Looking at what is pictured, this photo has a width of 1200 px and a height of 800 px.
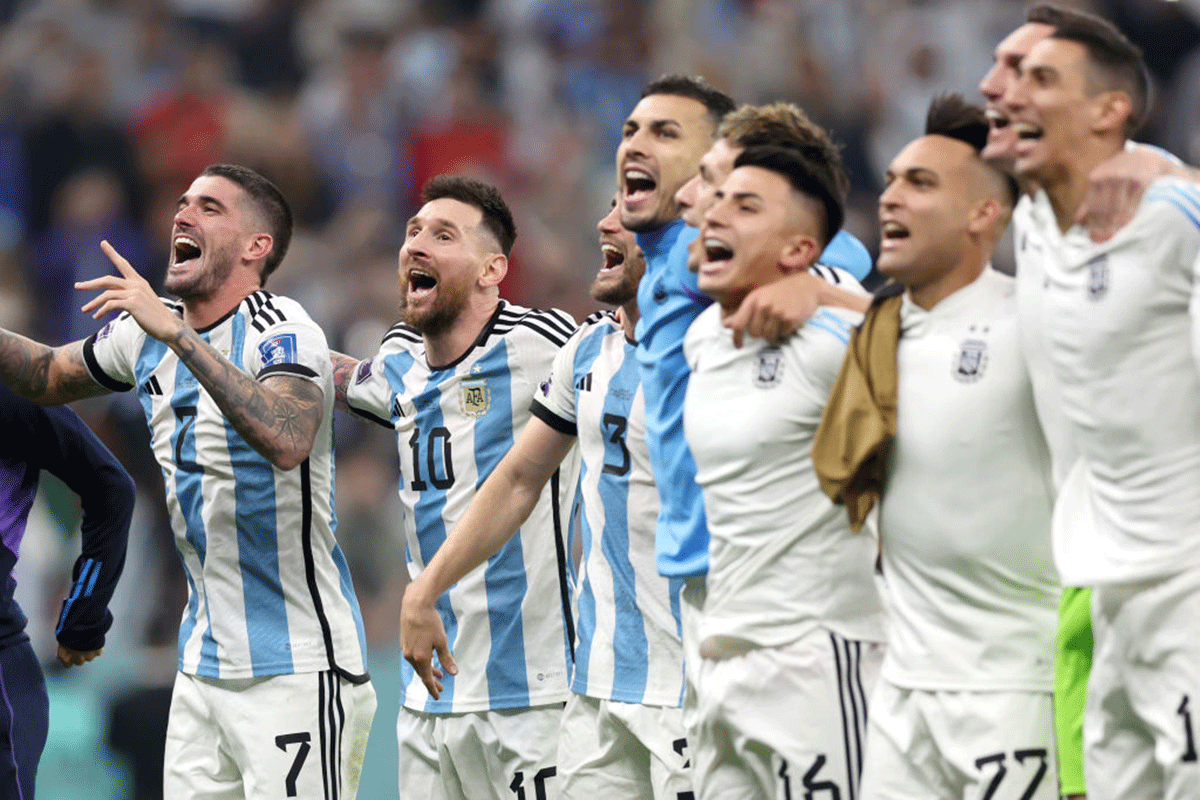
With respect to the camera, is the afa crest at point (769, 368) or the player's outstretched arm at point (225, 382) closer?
the afa crest at point (769, 368)

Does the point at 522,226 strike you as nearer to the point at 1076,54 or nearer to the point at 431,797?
the point at 431,797

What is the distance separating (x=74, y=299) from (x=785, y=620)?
283 inches

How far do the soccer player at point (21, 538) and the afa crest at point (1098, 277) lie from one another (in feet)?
11.6

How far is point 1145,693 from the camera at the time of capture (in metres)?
3.27

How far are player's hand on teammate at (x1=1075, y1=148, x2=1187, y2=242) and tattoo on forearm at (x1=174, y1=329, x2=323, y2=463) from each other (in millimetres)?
2701

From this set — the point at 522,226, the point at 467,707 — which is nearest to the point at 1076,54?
the point at 467,707

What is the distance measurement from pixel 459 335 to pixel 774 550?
6.91 feet

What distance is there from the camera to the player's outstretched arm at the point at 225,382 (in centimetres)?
500

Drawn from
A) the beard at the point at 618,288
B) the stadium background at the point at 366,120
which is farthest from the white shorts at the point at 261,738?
the stadium background at the point at 366,120

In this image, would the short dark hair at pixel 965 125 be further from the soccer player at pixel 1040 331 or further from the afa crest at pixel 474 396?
the afa crest at pixel 474 396

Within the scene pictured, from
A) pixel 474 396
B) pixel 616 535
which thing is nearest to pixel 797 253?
pixel 616 535

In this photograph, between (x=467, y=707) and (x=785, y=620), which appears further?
(x=467, y=707)

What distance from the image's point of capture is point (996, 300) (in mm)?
3678

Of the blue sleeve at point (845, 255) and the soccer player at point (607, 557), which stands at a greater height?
the blue sleeve at point (845, 255)
